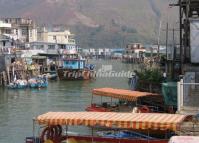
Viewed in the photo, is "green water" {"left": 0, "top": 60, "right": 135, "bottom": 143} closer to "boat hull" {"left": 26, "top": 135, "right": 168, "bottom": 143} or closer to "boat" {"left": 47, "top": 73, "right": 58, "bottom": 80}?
"boat hull" {"left": 26, "top": 135, "right": 168, "bottom": 143}

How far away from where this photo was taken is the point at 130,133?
80.2 ft

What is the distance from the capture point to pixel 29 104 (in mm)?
46375

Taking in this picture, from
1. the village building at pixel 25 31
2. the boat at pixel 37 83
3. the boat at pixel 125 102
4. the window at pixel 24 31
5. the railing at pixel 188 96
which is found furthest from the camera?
the window at pixel 24 31

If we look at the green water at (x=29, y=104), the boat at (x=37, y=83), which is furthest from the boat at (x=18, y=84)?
the green water at (x=29, y=104)

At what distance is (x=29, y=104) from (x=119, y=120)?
2893 cm

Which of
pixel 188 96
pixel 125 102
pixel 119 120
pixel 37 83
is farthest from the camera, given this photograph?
pixel 37 83

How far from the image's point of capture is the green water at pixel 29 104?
3136cm

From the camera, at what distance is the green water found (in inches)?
1235

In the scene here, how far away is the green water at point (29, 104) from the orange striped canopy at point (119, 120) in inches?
348

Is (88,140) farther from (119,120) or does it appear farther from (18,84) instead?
(18,84)

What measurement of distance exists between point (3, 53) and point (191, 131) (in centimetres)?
5825

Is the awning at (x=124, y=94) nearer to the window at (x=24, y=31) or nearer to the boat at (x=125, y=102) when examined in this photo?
the boat at (x=125, y=102)

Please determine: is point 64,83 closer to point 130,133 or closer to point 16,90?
point 16,90

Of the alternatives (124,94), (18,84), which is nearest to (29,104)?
(124,94)
